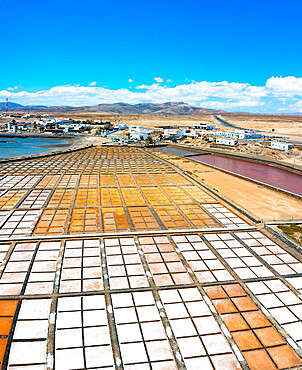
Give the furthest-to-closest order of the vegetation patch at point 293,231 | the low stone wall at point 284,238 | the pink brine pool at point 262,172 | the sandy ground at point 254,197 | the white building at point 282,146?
the white building at point 282,146 < the pink brine pool at point 262,172 < the sandy ground at point 254,197 < the vegetation patch at point 293,231 < the low stone wall at point 284,238

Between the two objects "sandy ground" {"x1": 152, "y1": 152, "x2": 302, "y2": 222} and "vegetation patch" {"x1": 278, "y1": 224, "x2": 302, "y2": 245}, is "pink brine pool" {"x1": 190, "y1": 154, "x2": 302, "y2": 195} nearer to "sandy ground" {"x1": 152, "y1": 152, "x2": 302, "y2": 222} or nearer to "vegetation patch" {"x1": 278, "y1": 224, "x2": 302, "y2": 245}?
"sandy ground" {"x1": 152, "y1": 152, "x2": 302, "y2": 222}

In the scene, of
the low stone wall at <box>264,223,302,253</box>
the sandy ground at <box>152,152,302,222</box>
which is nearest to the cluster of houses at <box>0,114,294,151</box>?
the sandy ground at <box>152,152,302,222</box>

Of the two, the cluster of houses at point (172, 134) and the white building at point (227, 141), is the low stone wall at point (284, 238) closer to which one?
the cluster of houses at point (172, 134)

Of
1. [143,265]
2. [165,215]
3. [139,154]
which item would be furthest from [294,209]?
[139,154]

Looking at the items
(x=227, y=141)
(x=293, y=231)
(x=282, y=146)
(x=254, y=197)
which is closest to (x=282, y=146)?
(x=282, y=146)

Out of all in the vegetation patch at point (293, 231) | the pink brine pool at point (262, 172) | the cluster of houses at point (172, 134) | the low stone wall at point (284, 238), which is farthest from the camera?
the cluster of houses at point (172, 134)

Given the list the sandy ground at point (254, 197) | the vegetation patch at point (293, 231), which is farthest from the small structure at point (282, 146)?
the vegetation patch at point (293, 231)

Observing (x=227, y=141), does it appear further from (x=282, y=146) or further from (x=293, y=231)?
(x=293, y=231)

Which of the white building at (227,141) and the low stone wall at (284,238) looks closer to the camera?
the low stone wall at (284,238)
